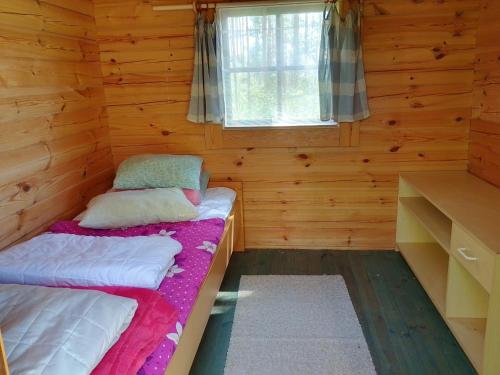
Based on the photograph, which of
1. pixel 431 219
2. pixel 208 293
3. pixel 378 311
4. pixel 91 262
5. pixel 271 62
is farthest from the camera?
pixel 271 62

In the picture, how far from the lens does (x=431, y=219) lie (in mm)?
2436

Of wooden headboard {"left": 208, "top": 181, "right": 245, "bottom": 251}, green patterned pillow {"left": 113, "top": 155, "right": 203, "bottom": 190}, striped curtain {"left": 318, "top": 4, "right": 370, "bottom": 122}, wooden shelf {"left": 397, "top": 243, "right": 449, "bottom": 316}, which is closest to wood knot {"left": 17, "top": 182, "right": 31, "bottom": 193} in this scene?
green patterned pillow {"left": 113, "top": 155, "right": 203, "bottom": 190}

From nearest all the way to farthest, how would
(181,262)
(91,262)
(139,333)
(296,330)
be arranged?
1. (139,333)
2. (91,262)
3. (181,262)
4. (296,330)

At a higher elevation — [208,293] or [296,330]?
[208,293]

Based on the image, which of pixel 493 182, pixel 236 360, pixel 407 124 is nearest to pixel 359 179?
pixel 407 124

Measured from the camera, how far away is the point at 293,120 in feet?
9.39

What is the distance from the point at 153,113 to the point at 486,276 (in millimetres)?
2398

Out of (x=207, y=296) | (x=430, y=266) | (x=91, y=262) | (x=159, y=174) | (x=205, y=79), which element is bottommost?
(x=430, y=266)

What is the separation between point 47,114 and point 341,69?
6.16 feet

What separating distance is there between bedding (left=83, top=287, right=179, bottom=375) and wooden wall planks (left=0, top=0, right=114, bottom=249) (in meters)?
1.02

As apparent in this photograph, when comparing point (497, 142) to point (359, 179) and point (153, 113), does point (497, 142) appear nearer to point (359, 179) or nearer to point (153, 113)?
point (359, 179)

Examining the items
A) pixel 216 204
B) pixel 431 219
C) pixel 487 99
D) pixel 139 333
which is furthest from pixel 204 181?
pixel 487 99

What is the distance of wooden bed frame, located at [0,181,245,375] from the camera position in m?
1.46

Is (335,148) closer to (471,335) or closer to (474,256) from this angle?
(474,256)
